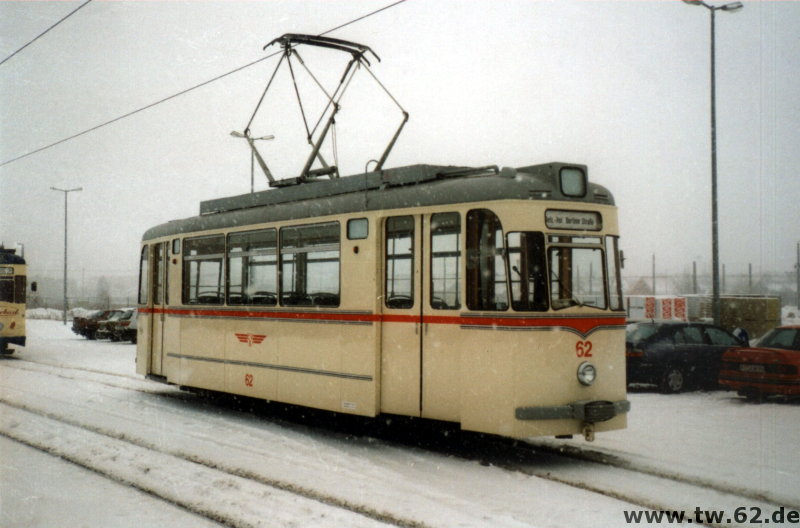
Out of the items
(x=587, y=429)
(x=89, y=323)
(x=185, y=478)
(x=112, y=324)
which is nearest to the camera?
(x=185, y=478)

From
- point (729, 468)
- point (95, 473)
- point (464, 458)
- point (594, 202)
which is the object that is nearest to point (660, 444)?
point (729, 468)

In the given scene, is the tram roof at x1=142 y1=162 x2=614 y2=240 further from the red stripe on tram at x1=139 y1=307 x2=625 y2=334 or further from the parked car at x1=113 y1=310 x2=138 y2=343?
the parked car at x1=113 y1=310 x2=138 y2=343

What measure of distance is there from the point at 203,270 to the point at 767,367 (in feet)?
32.7

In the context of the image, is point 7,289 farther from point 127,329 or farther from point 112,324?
point 112,324

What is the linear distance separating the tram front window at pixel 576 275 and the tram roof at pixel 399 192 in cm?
55

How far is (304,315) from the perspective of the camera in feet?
34.4

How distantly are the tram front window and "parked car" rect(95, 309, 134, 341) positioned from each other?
1034 inches

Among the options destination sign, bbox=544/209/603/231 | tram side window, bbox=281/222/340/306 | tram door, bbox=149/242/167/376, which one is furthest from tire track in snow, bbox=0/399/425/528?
destination sign, bbox=544/209/603/231

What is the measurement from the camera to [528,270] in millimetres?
8336

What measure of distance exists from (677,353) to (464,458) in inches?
332

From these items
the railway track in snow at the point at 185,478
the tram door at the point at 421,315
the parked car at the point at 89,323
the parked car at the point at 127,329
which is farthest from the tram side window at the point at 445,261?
the parked car at the point at 89,323

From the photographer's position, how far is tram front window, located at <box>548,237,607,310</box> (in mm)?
8430

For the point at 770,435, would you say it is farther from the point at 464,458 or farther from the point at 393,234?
the point at 393,234

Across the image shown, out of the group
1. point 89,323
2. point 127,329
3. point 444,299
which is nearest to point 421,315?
point 444,299
